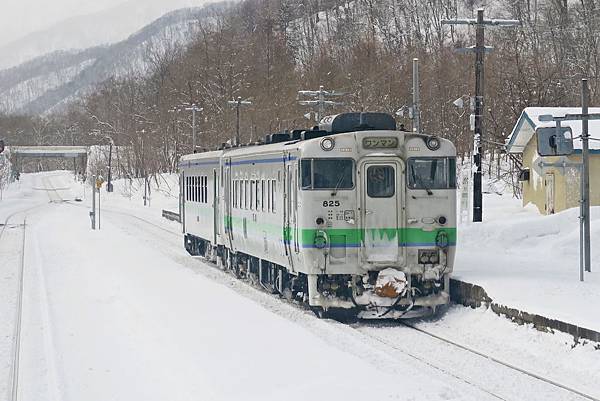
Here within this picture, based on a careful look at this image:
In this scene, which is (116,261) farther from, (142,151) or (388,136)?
(142,151)

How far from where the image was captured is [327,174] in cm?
1519

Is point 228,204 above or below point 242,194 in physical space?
below

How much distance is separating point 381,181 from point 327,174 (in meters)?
0.88

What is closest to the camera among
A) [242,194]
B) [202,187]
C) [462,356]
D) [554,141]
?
[462,356]

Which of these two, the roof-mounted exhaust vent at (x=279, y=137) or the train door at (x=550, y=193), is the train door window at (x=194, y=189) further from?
the train door at (x=550, y=193)

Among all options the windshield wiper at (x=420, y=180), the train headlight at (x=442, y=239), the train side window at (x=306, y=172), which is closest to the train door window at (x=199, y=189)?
the train side window at (x=306, y=172)

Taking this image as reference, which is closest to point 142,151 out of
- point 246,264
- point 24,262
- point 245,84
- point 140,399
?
point 245,84

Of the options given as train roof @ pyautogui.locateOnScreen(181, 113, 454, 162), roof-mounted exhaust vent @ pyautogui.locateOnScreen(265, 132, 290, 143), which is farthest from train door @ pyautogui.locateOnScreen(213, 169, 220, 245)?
train roof @ pyautogui.locateOnScreen(181, 113, 454, 162)

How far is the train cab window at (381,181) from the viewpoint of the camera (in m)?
15.3

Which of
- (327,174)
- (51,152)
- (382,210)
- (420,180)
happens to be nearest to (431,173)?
(420,180)

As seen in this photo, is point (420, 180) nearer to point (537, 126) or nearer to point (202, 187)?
point (202, 187)

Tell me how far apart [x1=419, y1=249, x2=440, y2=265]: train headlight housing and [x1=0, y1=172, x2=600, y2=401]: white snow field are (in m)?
0.95

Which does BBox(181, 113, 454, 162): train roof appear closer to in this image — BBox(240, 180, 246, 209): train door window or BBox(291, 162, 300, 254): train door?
BBox(291, 162, 300, 254): train door

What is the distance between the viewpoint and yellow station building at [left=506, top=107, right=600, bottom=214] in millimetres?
31281
